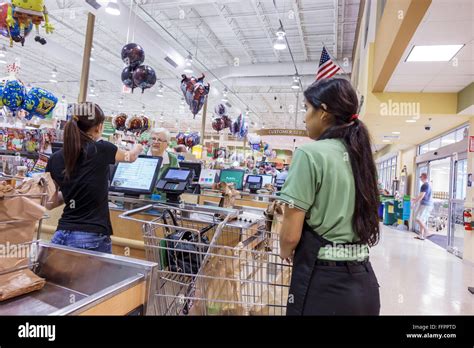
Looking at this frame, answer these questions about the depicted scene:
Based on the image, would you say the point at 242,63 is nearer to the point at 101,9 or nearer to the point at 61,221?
the point at 101,9

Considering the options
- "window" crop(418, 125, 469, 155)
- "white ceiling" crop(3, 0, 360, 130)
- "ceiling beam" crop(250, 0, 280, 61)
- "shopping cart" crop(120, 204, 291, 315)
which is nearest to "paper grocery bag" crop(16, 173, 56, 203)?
"shopping cart" crop(120, 204, 291, 315)

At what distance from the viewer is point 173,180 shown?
9.74ft

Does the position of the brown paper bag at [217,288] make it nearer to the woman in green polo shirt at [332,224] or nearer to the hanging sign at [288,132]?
the woman in green polo shirt at [332,224]

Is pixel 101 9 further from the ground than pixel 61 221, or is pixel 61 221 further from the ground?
pixel 101 9

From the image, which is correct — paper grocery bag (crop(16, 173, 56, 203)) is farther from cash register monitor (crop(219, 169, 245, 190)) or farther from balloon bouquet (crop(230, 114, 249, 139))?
balloon bouquet (crop(230, 114, 249, 139))

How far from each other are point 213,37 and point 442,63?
717 cm

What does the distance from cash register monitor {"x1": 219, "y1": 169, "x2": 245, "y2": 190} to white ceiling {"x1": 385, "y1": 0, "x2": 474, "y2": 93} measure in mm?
3105

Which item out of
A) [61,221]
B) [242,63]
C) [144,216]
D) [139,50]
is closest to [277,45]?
[139,50]

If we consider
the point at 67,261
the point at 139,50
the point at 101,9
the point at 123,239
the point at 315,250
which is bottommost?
the point at 123,239

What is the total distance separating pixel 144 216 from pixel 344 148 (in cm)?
174

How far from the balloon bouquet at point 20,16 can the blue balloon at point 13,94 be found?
46 centimetres

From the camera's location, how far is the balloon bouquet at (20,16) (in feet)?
10.2

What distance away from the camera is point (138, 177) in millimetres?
2908

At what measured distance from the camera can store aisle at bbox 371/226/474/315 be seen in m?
4.07
